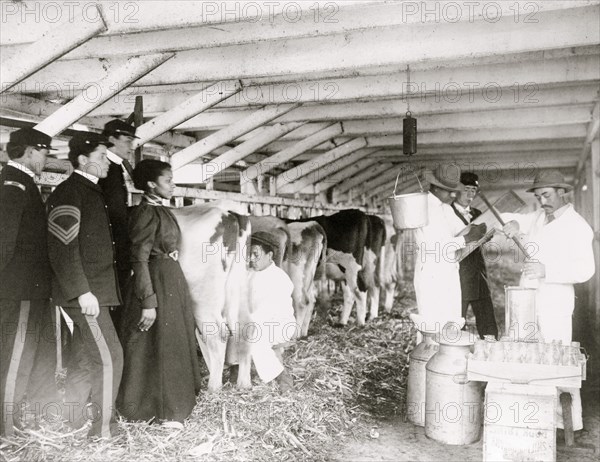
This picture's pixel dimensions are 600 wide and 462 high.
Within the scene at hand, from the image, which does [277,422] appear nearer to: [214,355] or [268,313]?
[214,355]

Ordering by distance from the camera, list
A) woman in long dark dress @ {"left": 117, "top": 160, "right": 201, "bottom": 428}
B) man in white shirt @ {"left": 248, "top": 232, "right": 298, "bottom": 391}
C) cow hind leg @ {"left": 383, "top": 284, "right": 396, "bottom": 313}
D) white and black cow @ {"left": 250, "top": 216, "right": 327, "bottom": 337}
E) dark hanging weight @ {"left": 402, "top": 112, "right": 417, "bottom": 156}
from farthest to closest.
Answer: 1. cow hind leg @ {"left": 383, "top": 284, "right": 396, "bottom": 313}
2. white and black cow @ {"left": 250, "top": 216, "right": 327, "bottom": 337}
3. dark hanging weight @ {"left": 402, "top": 112, "right": 417, "bottom": 156}
4. man in white shirt @ {"left": 248, "top": 232, "right": 298, "bottom": 391}
5. woman in long dark dress @ {"left": 117, "top": 160, "right": 201, "bottom": 428}

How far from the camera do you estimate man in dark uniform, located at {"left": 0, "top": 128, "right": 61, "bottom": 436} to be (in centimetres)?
396

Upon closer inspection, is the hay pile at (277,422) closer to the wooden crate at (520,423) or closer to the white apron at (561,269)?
the wooden crate at (520,423)

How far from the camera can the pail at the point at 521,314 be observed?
4535 millimetres

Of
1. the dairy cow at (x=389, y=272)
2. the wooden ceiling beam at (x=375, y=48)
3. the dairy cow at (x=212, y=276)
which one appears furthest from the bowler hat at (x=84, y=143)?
the dairy cow at (x=389, y=272)

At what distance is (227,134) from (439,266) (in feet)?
10.8

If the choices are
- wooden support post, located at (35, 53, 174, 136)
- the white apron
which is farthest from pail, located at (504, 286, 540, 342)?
wooden support post, located at (35, 53, 174, 136)

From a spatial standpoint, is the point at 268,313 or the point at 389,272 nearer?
the point at 268,313

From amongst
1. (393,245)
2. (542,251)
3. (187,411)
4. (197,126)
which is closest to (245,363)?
(187,411)

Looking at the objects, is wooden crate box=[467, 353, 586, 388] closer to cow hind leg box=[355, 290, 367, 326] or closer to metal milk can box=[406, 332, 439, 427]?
metal milk can box=[406, 332, 439, 427]

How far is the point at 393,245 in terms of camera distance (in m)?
12.3

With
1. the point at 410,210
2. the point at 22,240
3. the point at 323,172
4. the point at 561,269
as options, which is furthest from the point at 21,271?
the point at 323,172

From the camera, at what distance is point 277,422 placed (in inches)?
191

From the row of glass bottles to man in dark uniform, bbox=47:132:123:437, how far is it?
262 centimetres
